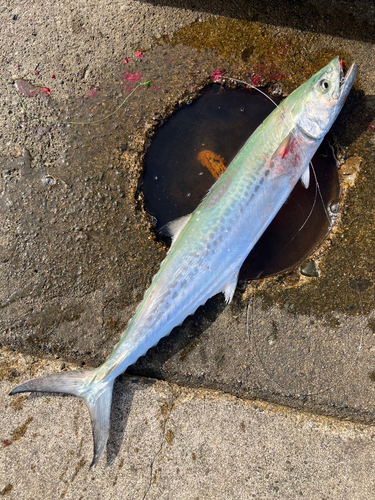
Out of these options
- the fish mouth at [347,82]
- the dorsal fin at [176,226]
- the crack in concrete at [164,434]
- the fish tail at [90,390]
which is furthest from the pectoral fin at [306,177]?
the fish tail at [90,390]

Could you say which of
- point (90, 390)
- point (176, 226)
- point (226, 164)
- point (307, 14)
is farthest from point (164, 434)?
point (307, 14)

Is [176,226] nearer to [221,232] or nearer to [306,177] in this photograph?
[221,232]

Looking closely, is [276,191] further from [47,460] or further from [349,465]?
[47,460]

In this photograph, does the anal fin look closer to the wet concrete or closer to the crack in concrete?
the wet concrete

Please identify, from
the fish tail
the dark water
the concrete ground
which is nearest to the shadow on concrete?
the concrete ground

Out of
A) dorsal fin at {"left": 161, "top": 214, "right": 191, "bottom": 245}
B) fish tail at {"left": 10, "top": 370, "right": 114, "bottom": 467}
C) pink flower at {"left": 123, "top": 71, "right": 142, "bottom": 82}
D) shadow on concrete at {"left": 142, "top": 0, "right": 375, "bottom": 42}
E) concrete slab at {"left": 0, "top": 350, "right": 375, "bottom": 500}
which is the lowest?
concrete slab at {"left": 0, "top": 350, "right": 375, "bottom": 500}

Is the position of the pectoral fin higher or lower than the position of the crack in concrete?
higher
